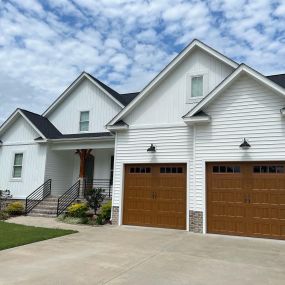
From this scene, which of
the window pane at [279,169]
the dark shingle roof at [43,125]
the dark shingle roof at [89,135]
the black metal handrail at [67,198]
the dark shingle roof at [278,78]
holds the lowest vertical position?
the black metal handrail at [67,198]

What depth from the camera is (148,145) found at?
A: 13781 mm

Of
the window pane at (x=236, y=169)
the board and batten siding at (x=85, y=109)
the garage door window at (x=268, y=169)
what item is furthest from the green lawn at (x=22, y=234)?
the board and batten siding at (x=85, y=109)

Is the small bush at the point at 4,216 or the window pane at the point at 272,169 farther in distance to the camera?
the small bush at the point at 4,216

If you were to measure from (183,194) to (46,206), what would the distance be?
26.0 ft

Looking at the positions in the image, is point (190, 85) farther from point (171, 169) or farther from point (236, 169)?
point (236, 169)

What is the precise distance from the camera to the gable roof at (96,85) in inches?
736

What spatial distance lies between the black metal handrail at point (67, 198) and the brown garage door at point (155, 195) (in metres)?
3.99

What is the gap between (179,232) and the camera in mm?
12016

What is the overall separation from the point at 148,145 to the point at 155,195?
212 cm

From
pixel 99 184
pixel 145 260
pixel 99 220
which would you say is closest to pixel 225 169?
pixel 145 260

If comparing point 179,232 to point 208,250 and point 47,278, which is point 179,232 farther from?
point 47,278

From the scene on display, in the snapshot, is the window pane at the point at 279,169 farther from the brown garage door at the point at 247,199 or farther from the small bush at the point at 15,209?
the small bush at the point at 15,209

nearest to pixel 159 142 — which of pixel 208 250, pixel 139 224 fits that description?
pixel 139 224

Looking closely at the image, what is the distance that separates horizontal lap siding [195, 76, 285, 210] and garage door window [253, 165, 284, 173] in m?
0.34
